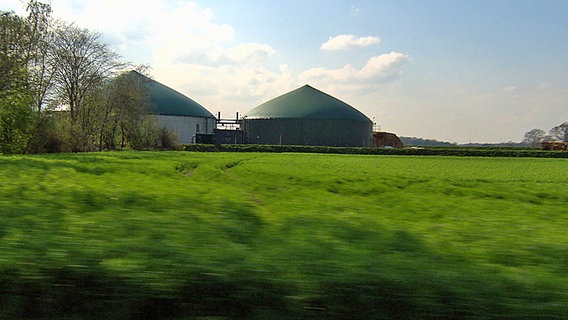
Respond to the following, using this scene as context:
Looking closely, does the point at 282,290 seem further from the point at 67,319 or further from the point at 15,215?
the point at 15,215

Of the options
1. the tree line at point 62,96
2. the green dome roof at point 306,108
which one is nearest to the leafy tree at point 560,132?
the green dome roof at point 306,108

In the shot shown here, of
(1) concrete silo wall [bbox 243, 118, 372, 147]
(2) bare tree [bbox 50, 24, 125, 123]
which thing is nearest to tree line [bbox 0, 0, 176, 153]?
(2) bare tree [bbox 50, 24, 125, 123]

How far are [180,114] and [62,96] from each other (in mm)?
32845

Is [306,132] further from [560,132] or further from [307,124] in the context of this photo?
[560,132]

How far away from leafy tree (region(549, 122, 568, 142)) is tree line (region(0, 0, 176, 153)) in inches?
5005

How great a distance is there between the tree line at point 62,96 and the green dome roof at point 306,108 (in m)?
28.7

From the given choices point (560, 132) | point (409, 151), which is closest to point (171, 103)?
point (409, 151)

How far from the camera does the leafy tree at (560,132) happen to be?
13638 cm

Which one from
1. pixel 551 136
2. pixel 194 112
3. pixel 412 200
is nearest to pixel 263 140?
pixel 194 112

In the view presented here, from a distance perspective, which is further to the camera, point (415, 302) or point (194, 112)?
point (194, 112)

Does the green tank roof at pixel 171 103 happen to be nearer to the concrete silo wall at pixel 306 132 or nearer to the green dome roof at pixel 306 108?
the green dome roof at pixel 306 108

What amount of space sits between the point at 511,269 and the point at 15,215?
5.37 m

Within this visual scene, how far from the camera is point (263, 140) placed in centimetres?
8838

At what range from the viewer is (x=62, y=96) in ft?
162
